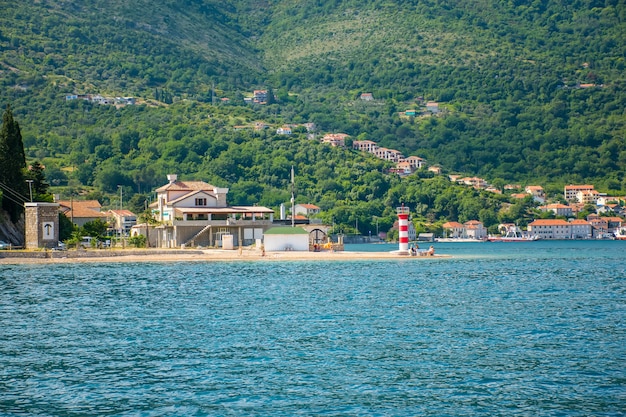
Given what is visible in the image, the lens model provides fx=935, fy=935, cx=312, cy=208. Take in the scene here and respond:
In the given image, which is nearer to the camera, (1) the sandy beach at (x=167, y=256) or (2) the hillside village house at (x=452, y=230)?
(1) the sandy beach at (x=167, y=256)

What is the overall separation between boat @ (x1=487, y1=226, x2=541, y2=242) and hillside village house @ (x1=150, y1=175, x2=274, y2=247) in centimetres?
9553

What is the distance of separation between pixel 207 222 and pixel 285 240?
8957 mm

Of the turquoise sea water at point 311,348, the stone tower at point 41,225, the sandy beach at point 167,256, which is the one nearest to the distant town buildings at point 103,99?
the stone tower at point 41,225

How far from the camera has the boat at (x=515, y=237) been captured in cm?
17088

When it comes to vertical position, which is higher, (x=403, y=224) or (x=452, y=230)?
(x=452, y=230)

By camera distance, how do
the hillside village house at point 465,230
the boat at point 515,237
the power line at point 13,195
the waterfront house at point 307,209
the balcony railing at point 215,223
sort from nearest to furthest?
the power line at point 13,195 → the balcony railing at point 215,223 → the waterfront house at point 307,209 → the hillside village house at point 465,230 → the boat at point 515,237

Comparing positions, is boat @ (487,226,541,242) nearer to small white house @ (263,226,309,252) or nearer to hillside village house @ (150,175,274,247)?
hillside village house @ (150,175,274,247)

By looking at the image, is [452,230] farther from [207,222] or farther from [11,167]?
[11,167]

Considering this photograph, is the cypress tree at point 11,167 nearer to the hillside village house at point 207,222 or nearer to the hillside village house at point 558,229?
the hillside village house at point 207,222

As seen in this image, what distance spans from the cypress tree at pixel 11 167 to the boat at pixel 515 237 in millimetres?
114004

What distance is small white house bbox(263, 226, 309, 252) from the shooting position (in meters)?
72.8

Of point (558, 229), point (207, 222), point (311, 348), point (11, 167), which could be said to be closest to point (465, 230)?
point (558, 229)

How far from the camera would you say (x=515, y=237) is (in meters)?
174

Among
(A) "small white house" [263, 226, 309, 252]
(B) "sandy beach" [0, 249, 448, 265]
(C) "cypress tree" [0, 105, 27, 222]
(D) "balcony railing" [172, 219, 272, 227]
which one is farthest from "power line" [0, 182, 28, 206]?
(A) "small white house" [263, 226, 309, 252]
